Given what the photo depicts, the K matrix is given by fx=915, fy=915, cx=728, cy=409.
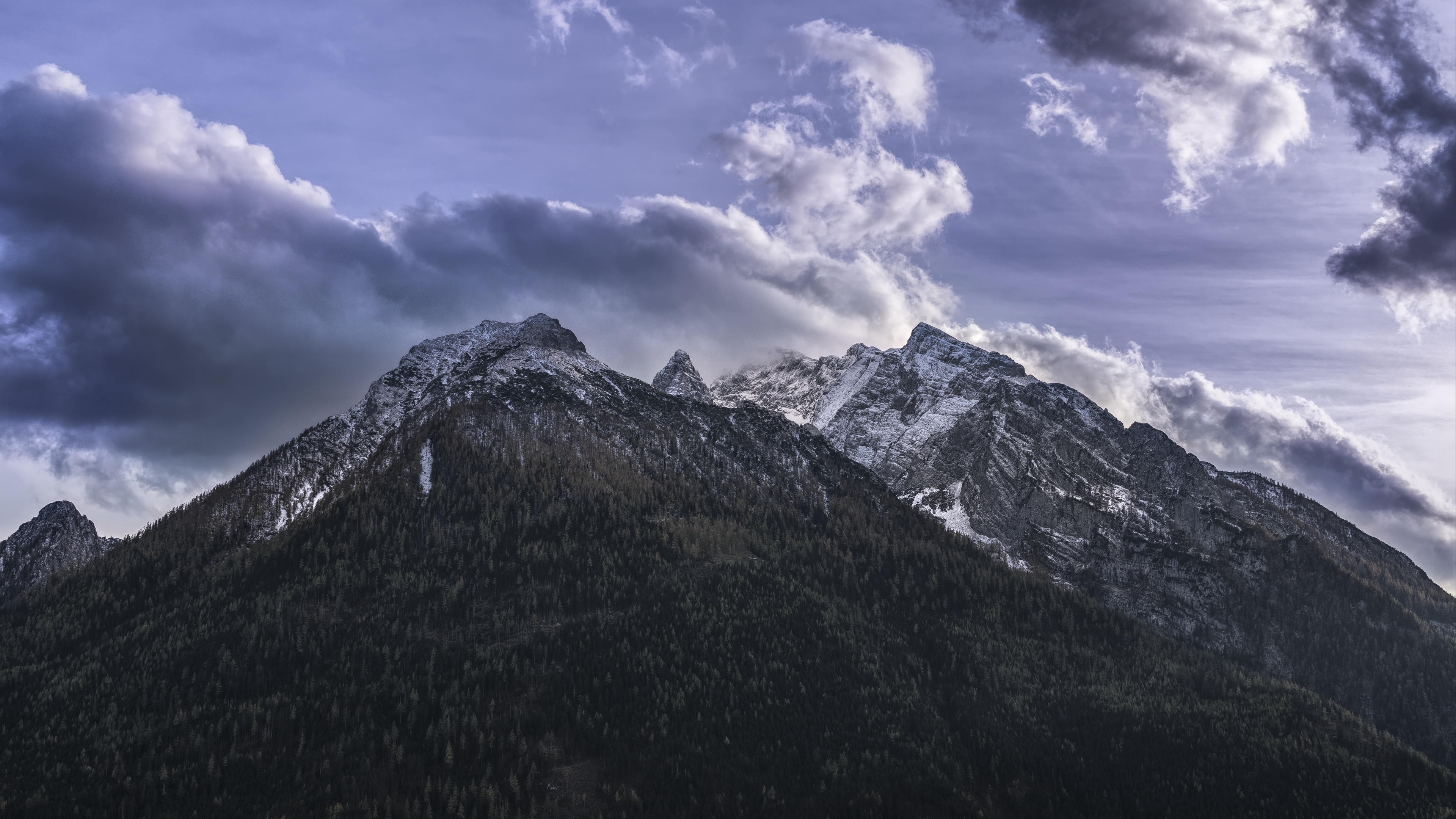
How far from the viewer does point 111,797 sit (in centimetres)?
19688

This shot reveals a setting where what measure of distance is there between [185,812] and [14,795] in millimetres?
36873

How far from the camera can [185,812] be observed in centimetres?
19475

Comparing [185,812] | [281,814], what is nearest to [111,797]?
[185,812]

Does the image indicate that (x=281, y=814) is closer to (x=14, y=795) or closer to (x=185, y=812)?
(x=185, y=812)

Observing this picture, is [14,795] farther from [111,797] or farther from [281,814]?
[281,814]

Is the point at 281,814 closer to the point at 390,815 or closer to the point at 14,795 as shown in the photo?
the point at 390,815

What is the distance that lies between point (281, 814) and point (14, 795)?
5748 centimetres

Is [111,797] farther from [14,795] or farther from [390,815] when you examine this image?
[390,815]

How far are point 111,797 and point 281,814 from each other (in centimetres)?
3780

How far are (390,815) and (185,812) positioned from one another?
42668 millimetres

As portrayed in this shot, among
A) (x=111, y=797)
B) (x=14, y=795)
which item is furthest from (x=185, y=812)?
(x=14, y=795)

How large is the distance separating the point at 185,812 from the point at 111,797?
17284 mm

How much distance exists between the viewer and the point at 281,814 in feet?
639

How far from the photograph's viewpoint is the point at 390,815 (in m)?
198
